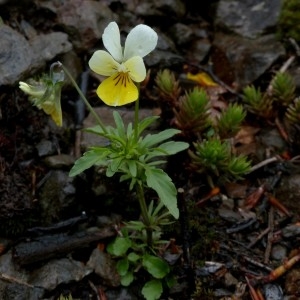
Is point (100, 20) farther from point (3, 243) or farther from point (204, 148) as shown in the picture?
point (3, 243)

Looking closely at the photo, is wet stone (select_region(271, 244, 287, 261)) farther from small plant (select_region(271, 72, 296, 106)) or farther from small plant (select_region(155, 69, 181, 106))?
small plant (select_region(155, 69, 181, 106))

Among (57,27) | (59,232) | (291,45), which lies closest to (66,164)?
(59,232)

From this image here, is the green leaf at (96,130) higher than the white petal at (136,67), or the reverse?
the white petal at (136,67)

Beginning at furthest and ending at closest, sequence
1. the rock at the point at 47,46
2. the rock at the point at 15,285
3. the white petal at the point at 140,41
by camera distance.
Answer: the rock at the point at 47,46
the rock at the point at 15,285
the white petal at the point at 140,41

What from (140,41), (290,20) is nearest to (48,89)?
(140,41)

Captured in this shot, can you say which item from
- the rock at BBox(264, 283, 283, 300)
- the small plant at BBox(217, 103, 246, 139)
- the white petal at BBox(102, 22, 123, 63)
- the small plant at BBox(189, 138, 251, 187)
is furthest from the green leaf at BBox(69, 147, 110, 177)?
the rock at BBox(264, 283, 283, 300)

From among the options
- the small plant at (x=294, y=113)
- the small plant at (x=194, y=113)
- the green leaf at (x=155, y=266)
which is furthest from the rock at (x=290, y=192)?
the green leaf at (x=155, y=266)

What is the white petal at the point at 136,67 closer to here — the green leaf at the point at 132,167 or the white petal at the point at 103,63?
the white petal at the point at 103,63


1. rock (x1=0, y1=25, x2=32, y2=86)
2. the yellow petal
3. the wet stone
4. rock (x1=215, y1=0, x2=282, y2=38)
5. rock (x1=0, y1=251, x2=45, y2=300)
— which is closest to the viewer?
the yellow petal
